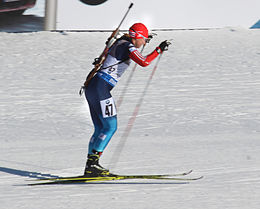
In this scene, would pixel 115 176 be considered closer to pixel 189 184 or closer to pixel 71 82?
pixel 189 184

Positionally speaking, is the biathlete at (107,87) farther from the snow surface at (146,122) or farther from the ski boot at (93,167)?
the snow surface at (146,122)

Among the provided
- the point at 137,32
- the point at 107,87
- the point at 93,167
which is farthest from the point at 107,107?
the point at 137,32

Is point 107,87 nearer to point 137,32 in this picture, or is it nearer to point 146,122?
point 137,32

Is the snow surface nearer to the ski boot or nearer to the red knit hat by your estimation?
the ski boot

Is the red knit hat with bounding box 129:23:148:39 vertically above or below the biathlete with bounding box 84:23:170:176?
above

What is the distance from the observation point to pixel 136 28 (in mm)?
6234

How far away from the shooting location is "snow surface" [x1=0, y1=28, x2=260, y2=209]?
6.03m

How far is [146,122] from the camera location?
8.77 meters

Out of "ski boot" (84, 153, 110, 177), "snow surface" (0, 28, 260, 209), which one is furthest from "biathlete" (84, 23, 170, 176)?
"snow surface" (0, 28, 260, 209)

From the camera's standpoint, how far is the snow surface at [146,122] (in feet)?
19.8

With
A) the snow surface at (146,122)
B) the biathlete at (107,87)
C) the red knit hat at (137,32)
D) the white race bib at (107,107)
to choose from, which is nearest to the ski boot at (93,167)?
the biathlete at (107,87)

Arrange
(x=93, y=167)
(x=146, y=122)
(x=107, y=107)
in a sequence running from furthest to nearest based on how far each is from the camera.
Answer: (x=146, y=122), (x=93, y=167), (x=107, y=107)

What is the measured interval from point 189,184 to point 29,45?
7.40 m

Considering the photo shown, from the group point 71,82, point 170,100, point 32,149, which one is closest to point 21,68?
point 71,82
